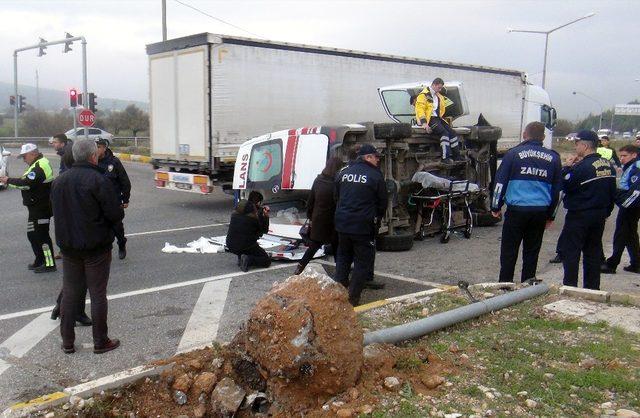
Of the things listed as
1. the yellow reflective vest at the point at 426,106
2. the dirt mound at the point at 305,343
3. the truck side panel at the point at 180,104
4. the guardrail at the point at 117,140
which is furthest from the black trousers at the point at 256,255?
the guardrail at the point at 117,140

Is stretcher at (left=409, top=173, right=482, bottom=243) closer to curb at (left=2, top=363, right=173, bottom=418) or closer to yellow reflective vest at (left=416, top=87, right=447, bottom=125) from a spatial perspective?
yellow reflective vest at (left=416, top=87, right=447, bottom=125)

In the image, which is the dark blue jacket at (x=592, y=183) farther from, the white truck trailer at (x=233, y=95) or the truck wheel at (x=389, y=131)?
the white truck trailer at (x=233, y=95)

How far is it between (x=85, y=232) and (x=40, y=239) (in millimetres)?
3356

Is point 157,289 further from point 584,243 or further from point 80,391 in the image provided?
point 584,243

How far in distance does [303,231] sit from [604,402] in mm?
5001

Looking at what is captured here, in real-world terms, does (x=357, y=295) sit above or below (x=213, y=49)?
below

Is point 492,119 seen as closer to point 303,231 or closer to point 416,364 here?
point 303,231

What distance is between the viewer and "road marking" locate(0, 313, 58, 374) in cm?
514

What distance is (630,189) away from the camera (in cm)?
798

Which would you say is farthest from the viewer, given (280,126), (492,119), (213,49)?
(492,119)

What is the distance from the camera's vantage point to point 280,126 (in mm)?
13648

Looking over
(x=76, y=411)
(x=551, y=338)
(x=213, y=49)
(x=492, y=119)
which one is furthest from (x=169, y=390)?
(x=492, y=119)

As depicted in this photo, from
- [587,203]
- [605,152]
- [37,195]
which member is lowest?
[37,195]

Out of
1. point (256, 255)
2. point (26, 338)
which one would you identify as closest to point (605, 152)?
point (256, 255)
